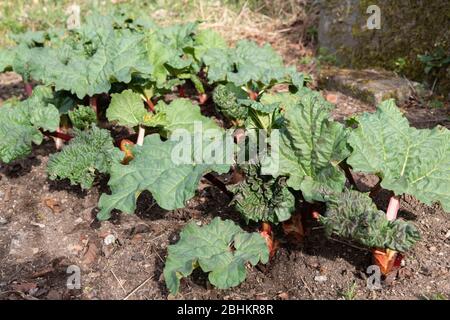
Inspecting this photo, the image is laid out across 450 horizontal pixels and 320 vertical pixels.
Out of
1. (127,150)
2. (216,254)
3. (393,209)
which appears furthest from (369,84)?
(216,254)

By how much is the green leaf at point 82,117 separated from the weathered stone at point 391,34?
212cm

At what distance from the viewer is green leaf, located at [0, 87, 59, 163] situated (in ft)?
9.90

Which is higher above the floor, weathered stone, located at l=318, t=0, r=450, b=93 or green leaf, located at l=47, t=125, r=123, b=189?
weathered stone, located at l=318, t=0, r=450, b=93

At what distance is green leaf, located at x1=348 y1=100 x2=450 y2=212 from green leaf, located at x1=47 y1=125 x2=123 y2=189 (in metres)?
1.22

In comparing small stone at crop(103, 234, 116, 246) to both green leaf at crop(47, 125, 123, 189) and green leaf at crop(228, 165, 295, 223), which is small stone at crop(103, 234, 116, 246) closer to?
green leaf at crop(47, 125, 123, 189)

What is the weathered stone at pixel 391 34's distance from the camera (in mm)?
3982

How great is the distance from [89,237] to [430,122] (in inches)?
86.3

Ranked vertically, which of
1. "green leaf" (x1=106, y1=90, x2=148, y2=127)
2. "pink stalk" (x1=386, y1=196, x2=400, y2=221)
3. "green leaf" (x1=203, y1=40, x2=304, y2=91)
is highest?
"green leaf" (x1=203, y1=40, x2=304, y2=91)

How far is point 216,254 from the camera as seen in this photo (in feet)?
7.63

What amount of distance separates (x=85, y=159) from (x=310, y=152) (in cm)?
121

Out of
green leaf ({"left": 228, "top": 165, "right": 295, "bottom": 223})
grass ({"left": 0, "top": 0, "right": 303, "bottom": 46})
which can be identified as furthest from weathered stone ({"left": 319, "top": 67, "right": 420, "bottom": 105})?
green leaf ({"left": 228, "top": 165, "right": 295, "bottom": 223})

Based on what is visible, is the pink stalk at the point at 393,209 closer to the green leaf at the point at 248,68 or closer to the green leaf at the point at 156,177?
the green leaf at the point at 156,177
